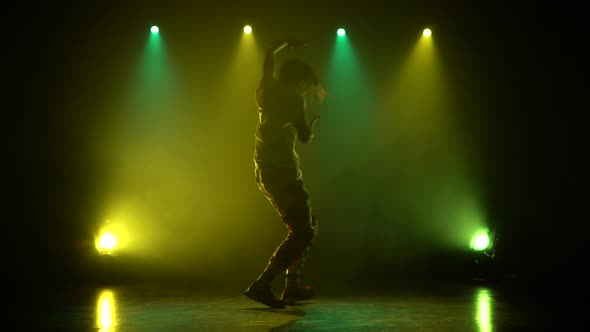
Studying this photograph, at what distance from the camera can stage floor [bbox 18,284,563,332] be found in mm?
3104

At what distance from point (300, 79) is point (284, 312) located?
157cm

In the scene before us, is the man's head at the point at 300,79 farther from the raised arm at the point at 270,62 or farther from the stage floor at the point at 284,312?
the stage floor at the point at 284,312

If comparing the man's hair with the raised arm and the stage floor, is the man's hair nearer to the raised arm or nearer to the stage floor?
the raised arm

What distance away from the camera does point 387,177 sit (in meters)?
8.04

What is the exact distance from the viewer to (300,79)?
4.22 metres

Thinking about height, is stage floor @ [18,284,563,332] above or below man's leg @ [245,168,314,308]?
below

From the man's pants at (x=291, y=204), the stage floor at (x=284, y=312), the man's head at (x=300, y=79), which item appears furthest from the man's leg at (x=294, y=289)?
the man's head at (x=300, y=79)

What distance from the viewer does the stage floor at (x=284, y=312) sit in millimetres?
3104

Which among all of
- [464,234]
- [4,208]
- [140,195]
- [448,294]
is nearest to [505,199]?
[464,234]

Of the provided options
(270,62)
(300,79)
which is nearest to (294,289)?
(300,79)

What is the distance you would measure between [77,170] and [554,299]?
5.74 meters

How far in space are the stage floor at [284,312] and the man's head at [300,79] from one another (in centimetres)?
147

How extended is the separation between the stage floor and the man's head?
147cm

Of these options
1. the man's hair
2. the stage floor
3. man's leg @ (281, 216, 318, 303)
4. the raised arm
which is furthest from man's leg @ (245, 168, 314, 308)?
the man's hair
